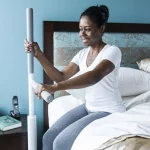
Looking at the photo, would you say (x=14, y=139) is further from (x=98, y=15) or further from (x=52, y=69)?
(x=98, y=15)

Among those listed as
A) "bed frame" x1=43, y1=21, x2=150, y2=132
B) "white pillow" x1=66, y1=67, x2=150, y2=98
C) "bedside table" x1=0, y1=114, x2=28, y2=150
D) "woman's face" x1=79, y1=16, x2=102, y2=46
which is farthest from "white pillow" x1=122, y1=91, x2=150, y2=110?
"bedside table" x1=0, y1=114, x2=28, y2=150

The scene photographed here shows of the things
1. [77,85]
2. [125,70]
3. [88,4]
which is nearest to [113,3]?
[88,4]

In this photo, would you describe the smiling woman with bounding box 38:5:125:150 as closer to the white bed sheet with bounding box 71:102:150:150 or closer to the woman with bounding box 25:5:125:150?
the woman with bounding box 25:5:125:150

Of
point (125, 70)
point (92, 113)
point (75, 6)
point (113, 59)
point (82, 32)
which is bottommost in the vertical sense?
point (92, 113)

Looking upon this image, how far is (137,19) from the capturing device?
2.56 meters

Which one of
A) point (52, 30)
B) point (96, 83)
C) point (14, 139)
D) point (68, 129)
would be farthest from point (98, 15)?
point (14, 139)

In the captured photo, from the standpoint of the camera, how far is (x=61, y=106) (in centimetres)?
205

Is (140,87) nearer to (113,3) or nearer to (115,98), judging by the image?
(115,98)

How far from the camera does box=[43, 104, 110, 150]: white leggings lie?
56.6 inches

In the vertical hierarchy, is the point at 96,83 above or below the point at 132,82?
above

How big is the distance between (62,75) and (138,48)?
103cm

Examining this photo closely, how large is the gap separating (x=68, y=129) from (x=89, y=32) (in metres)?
0.58

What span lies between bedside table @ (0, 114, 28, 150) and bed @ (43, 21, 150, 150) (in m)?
0.36

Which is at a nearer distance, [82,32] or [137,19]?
[82,32]
